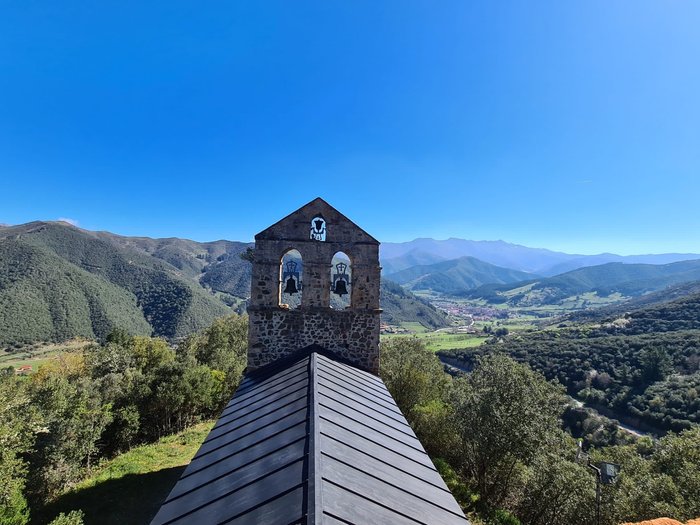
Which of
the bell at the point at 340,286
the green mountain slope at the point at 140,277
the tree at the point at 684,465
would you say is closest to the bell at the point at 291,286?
the bell at the point at 340,286

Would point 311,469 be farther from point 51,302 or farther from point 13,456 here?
point 51,302

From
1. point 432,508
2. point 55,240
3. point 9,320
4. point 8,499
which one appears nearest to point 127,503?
point 8,499

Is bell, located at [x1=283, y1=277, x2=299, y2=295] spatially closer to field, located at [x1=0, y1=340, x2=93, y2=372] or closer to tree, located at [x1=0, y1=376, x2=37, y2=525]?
tree, located at [x1=0, y1=376, x2=37, y2=525]

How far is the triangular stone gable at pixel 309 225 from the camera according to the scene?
422 inches

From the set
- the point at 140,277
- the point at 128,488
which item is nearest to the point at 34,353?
the point at 140,277

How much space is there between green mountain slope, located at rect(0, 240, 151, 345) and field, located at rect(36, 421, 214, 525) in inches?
3228

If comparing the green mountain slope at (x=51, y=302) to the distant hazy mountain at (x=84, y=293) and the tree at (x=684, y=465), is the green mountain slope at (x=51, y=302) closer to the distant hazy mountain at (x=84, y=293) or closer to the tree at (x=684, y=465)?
the distant hazy mountain at (x=84, y=293)

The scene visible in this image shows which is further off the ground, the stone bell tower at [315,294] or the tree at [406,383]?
the stone bell tower at [315,294]

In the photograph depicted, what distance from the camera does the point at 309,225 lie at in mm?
10789

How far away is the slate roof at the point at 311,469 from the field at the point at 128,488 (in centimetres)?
886

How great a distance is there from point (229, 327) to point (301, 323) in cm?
2938

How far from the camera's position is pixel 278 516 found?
344cm

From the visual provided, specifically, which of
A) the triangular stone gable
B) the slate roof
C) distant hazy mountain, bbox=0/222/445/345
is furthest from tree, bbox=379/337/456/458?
distant hazy mountain, bbox=0/222/445/345

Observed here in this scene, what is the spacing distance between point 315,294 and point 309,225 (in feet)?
7.13
